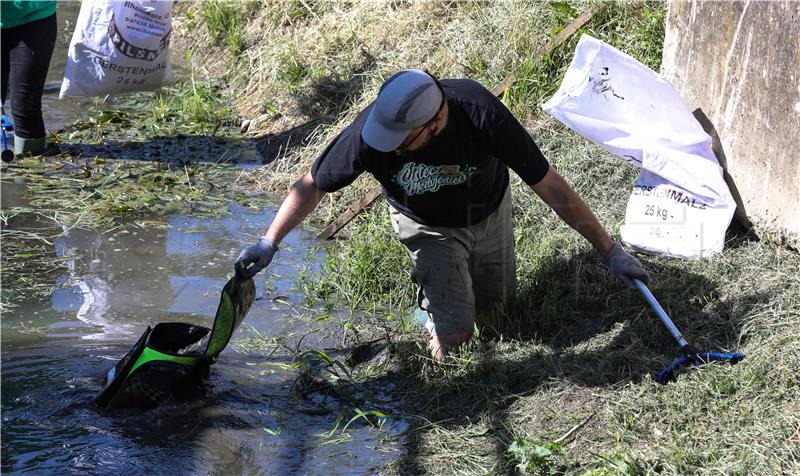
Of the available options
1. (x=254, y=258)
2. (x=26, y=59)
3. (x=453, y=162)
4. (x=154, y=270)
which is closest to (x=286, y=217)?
(x=254, y=258)

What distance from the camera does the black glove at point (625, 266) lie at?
371cm

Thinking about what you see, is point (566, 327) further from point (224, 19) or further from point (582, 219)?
point (224, 19)

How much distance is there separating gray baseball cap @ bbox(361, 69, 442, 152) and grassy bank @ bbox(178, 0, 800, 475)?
43.6 inches

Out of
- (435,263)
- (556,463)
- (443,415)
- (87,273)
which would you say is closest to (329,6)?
(87,273)

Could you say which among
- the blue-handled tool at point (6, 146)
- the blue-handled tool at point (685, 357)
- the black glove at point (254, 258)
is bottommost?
the blue-handled tool at point (6, 146)

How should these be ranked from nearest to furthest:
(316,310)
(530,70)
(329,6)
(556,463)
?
1. (556,463)
2. (316,310)
3. (530,70)
4. (329,6)

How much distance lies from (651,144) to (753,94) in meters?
0.53

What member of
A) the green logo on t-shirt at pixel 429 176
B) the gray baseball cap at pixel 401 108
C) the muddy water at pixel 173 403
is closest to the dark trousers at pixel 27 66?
the muddy water at pixel 173 403

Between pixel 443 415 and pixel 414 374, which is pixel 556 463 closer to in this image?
pixel 443 415

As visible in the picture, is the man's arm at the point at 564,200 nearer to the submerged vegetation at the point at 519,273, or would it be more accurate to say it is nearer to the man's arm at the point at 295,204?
the submerged vegetation at the point at 519,273

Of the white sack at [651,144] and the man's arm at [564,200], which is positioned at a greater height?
the man's arm at [564,200]

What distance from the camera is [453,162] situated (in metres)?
3.75

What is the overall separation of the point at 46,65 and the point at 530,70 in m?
3.35

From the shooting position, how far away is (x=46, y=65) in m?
6.44
